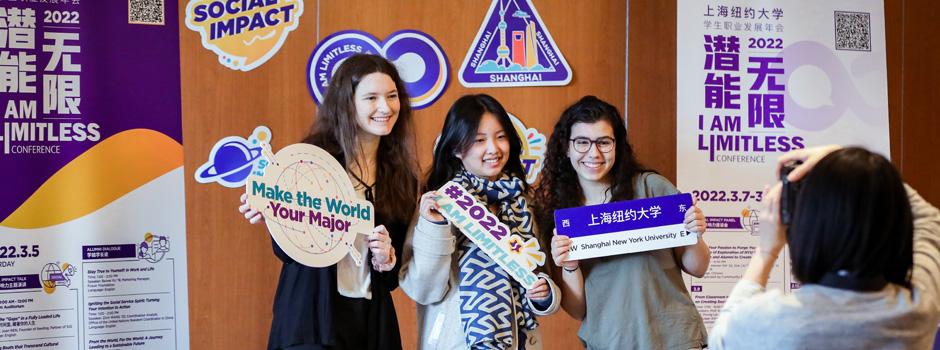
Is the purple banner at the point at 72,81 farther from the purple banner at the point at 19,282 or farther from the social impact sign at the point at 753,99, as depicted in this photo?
the social impact sign at the point at 753,99

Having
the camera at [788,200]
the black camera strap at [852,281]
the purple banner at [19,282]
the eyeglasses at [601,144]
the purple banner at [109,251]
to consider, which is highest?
the eyeglasses at [601,144]

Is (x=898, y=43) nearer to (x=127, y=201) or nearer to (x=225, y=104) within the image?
(x=225, y=104)

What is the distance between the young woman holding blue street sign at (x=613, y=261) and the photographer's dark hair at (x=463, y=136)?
15cm

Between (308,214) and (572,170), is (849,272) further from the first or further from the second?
(308,214)

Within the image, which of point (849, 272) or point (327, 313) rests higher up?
point (849, 272)

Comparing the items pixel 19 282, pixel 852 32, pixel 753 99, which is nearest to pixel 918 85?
pixel 852 32

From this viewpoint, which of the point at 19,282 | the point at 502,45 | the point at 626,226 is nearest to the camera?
the point at 626,226

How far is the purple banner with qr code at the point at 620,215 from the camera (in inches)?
95.5

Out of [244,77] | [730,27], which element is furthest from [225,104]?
[730,27]

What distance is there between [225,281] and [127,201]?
572mm

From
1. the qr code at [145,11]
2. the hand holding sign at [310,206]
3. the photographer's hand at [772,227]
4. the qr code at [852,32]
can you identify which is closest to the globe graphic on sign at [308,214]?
the hand holding sign at [310,206]

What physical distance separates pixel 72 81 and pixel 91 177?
0.41 m

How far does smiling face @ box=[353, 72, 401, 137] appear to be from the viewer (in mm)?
2445

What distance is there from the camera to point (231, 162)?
12.8 ft
